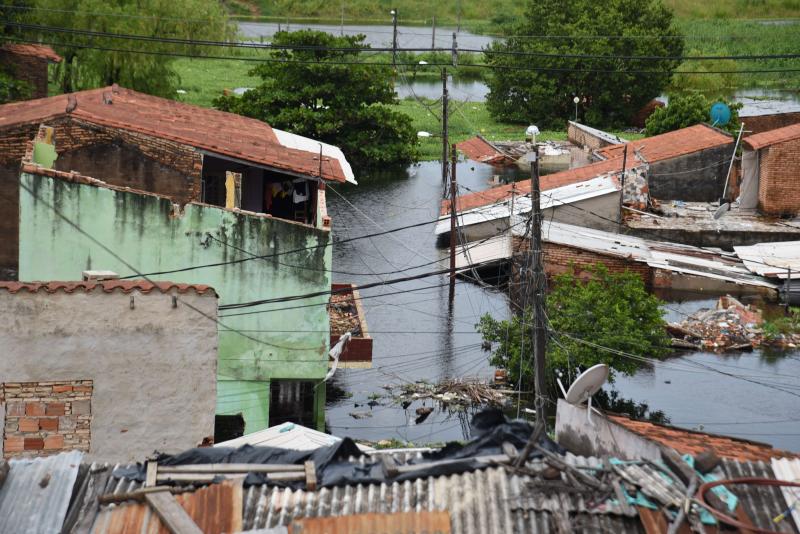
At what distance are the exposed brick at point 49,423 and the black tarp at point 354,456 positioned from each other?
5445mm

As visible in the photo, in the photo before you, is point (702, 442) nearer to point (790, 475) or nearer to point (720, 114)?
point (790, 475)

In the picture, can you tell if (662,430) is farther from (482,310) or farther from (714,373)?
(482,310)

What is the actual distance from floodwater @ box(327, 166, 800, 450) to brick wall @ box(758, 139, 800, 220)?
7.18m

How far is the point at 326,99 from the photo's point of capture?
142 feet

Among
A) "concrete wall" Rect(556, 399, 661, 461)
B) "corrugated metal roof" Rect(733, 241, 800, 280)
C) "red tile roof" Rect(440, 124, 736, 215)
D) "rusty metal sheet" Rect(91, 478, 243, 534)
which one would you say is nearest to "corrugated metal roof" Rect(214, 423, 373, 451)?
"concrete wall" Rect(556, 399, 661, 461)

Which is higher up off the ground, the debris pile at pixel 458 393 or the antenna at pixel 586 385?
the antenna at pixel 586 385

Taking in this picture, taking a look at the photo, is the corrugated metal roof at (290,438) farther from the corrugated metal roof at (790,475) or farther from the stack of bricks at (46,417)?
the corrugated metal roof at (790,475)

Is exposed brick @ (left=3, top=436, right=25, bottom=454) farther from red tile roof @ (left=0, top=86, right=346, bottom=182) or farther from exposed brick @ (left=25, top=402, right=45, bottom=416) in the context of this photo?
red tile roof @ (left=0, top=86, right=346, bottom=182)

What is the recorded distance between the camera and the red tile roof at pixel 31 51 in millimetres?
38938

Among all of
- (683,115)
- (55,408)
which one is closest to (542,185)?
(683,115)

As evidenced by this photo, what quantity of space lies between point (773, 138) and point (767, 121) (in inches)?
585

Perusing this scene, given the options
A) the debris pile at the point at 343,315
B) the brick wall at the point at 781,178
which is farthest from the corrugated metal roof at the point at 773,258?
the debris pile at the point at 343,315

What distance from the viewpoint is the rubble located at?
25.8m

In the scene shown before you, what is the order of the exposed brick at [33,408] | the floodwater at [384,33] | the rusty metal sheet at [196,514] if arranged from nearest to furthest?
the rusty metal sheet at [196,514] → the exposed brick at [33,408] → the floodwater at [384,33]
